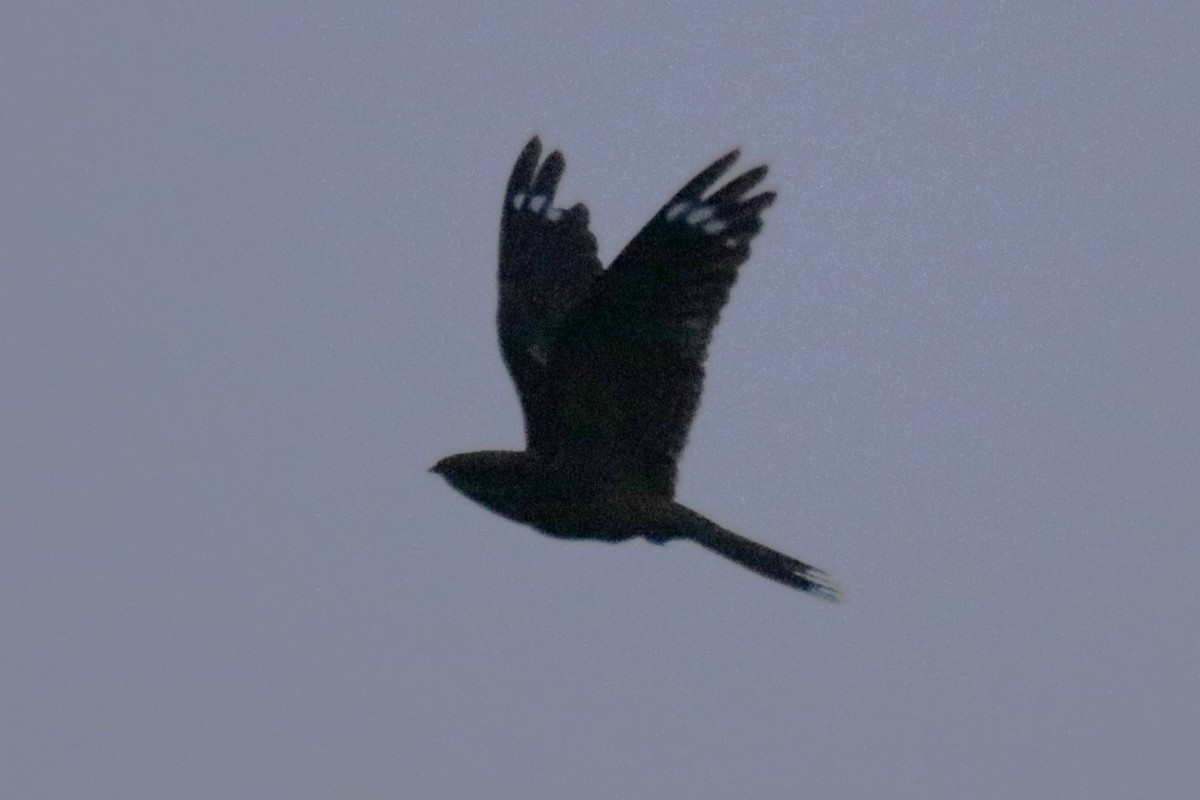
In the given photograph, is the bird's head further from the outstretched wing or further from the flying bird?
the outstretched wing

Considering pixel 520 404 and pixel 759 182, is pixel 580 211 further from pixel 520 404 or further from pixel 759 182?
pixel 759 182

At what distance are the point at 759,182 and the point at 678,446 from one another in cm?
114

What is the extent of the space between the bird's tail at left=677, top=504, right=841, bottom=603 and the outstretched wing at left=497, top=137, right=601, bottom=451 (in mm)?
1099

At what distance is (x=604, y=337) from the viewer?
717cm

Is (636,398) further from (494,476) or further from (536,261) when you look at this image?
(536,261)

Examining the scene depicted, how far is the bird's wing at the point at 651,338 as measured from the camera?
7.00 metres

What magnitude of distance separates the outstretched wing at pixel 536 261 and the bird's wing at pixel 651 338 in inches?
27.9

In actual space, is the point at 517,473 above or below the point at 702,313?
below

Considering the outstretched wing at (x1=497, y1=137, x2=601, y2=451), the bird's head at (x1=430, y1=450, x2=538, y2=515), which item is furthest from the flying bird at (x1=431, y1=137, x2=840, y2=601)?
the outstretched wing at (x1=497, y1=137, x2=601, y2=451)

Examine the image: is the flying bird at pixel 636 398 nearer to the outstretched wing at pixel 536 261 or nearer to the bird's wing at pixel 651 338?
the bird's wing at pixel 651 338

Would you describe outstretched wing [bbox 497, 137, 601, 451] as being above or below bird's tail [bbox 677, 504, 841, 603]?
above

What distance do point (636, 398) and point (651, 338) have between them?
281 mm

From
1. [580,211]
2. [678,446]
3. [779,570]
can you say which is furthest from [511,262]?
[779,570]

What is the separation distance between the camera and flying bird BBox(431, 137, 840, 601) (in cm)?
702
